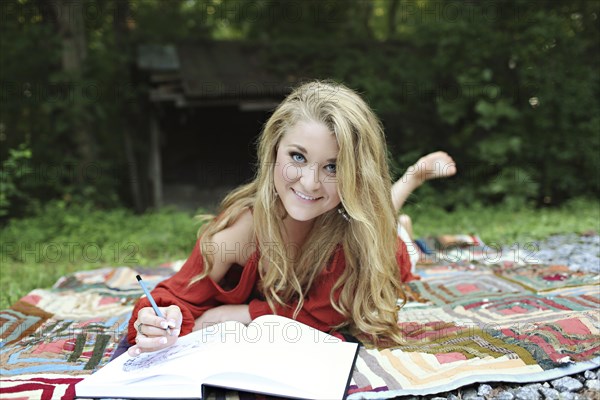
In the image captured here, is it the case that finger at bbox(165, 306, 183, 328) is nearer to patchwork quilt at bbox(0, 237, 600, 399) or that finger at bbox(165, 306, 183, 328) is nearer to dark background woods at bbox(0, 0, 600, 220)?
patchwork quilt at bbox(0, 237, 600, 399)

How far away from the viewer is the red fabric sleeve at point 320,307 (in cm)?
238

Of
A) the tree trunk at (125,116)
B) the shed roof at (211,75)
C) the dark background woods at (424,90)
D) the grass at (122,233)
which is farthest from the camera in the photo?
the tree trunk at (125,116)

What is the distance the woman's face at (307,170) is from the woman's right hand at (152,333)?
0.64 meters

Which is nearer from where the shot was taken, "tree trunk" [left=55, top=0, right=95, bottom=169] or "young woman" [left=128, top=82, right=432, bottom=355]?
"young woman" [left=128, top=82, right=432, bottom=355]

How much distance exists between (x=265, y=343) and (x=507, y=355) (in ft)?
2.92

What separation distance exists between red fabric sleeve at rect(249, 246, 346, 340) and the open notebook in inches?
12.8

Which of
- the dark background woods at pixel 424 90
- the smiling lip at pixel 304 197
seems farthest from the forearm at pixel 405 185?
the dark background woods at pixel 424 90

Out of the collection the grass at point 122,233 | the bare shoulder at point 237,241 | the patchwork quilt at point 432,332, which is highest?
the bare shoulder at point 237,241

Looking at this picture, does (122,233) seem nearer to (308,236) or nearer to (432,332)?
(308,236)

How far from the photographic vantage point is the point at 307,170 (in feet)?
6.91

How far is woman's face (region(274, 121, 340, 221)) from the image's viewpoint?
210cm

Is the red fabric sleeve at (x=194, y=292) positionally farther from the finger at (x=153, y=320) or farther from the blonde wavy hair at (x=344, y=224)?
the finger at (x=153, y=320)

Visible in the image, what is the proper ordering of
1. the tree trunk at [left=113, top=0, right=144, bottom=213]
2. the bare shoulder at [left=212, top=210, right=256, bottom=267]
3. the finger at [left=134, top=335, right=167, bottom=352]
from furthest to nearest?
1. the tree trunk at [left=113, top=0, right=144, bottom=213]
2. the bare shoulder at [left=212, top=210, right=256, bottom=267]
3. the finger at [left=134, top=335, right=167, bottom=352]

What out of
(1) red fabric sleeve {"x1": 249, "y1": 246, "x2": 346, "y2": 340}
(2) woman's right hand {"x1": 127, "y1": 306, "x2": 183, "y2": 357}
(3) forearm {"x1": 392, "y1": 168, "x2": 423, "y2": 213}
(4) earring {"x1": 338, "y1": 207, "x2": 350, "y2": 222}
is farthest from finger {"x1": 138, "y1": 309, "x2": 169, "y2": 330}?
(3) forearm {"x1": 392, "y1": 168, "x2": 423, "y2": 213}
